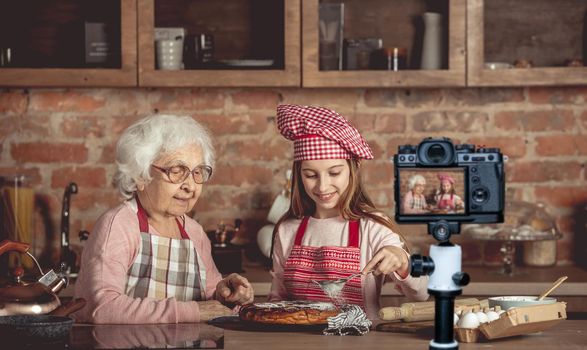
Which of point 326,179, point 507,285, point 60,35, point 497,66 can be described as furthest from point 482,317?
point 60,35

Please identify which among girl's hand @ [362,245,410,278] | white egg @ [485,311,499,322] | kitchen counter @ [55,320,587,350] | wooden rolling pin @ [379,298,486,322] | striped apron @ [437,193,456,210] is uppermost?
striped apron @ [437,193,456,210]

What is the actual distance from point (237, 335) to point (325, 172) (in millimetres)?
615

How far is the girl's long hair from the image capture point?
9.32 ft

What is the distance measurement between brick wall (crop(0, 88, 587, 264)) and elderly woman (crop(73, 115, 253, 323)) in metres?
1.18

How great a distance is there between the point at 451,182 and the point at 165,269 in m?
1.07

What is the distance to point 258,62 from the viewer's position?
387 cm

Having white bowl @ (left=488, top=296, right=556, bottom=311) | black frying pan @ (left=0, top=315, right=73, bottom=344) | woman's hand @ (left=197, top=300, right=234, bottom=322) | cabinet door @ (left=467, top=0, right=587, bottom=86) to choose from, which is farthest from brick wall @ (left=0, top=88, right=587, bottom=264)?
black frying pan @ (left=0, top=315, right=73, bottom=344)

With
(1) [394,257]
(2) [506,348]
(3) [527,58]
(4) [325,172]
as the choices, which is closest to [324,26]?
(3) [527,58]

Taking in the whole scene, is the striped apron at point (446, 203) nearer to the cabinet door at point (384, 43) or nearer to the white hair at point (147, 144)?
the white hair at point (147, 144)

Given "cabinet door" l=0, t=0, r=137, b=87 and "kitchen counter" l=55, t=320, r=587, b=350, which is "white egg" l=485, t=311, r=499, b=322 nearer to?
"kitchen counter" l=55, t=320, r=587, b=350

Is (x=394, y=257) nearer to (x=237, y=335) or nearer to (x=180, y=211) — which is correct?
(x=237, y=335)

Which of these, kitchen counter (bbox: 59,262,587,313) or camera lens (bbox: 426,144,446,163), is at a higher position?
camera lens (bbox: 426,144,446,163)

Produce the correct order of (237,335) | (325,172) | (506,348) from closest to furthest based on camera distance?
(506,348) < (237,335) < (325,172)

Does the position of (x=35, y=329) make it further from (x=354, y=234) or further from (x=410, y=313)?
(x=354, y=234)
